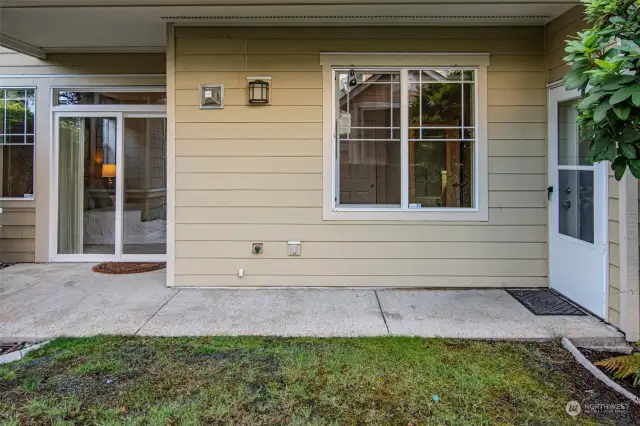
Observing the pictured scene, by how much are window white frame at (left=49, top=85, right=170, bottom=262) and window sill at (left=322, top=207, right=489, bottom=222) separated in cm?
263

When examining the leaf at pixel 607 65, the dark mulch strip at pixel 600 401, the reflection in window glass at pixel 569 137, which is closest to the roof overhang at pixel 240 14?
the reflection in window glass at pixel 569 137

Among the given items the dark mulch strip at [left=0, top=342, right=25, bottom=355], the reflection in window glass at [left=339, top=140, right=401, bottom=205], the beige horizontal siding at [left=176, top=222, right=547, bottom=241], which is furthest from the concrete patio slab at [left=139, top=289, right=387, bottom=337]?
the reflection in window glass at [left=339, top=140, right=401, bottom=205]

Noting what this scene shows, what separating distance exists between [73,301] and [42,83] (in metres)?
3.17

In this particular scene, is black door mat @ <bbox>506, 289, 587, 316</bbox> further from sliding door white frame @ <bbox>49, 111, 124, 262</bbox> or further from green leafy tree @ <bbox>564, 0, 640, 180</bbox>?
sliding door white frame @ <bbox>49, 111, 124, 262</bbox>

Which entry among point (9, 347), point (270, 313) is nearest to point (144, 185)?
point (9, 347)

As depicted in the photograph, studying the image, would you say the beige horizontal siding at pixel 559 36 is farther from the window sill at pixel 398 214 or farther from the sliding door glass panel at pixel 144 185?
the sliding door glass panel at pixel 144 185

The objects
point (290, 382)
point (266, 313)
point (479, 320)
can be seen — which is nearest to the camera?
point (290, 382)

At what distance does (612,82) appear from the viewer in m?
2.04

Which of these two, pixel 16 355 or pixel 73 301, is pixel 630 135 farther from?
pixel 73 301

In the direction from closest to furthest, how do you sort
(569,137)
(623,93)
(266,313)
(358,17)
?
1. (623,93)
2. (266,313)
3. (569,137)
4. (358,17)

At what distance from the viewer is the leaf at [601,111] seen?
205 centimetres

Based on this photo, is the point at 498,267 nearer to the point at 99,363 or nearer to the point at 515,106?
the point at 515,106

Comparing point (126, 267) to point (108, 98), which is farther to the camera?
point (108, 98)

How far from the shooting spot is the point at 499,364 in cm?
253
